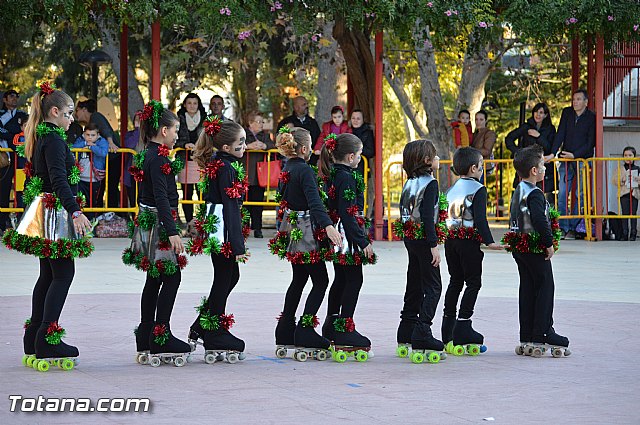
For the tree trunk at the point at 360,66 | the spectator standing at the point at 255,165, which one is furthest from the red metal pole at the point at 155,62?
the tree trunk at the point at 360,66

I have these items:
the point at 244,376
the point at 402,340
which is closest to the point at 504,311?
the point at 402,340

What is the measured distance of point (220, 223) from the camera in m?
8.25

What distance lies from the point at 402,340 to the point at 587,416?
2.28 metres

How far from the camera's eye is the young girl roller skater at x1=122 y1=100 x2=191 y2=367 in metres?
8.09

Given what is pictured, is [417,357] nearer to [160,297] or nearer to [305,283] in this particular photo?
[305,283]

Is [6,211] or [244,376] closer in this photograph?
[244,376]

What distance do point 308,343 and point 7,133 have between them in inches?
430

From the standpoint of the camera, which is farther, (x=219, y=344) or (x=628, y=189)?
(x=628, y=189)

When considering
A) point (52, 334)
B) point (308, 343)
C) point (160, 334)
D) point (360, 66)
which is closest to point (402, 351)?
point (308, 343)

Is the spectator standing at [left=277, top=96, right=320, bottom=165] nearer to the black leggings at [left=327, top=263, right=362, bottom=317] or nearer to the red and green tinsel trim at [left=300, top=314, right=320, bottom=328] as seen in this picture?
the black leggings at [left=327, top=263, right=362, bottom=317]

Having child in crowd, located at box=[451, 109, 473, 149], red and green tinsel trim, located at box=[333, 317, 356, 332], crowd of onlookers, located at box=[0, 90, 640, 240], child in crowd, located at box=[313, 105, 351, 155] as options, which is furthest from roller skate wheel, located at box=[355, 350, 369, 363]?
child in crowd, located at box=[451, 109, 473, 149]

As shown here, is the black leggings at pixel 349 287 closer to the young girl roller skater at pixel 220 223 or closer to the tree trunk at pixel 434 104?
the young girl roller skater at pixel 220 223

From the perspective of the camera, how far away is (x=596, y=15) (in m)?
17.8

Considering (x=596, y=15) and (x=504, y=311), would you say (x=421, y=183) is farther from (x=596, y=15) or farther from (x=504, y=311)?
(x=596, y=15)
